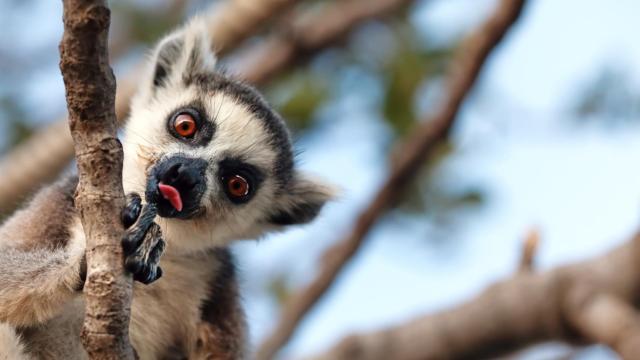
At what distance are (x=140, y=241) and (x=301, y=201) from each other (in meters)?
2.20

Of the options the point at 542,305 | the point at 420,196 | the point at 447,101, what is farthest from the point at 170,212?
the point at 420,196

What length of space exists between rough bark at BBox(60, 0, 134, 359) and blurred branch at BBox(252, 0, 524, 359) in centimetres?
298

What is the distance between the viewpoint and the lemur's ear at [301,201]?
5.20 metres

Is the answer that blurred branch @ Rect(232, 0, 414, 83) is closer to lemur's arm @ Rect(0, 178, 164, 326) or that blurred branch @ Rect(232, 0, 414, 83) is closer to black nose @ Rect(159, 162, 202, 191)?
lemur's arm @ Rect(0, 178, 164, 326)

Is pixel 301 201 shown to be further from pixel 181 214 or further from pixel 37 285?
pixel 37 285

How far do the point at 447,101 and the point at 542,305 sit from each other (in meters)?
1.43

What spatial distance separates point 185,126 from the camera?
15.1 ft

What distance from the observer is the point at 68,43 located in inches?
113

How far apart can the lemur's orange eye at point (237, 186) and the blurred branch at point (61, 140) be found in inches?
80.0

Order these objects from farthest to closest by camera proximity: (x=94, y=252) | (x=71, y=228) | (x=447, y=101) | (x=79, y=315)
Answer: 1. (x=447, y=101)
2. (x=71, y=228)
3. (x=79, y=315)
4. (x=94, y=252)

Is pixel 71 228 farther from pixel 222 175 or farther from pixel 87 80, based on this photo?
pixel 87 80

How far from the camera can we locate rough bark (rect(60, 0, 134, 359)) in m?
2.96

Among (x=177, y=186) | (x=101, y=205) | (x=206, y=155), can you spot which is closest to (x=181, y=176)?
(x=177, y=186)

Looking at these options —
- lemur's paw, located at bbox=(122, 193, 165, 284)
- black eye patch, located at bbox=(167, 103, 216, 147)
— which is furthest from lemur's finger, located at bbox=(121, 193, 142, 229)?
black eye patch, located at bbox=(167, 103, 216, 147)
